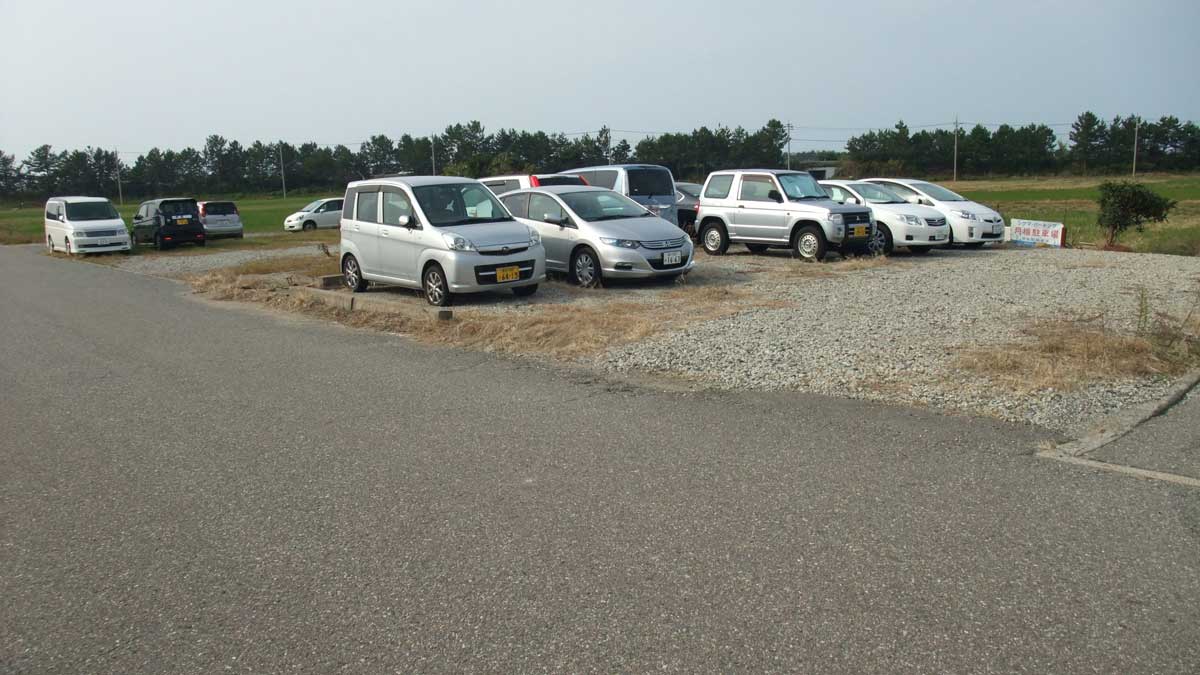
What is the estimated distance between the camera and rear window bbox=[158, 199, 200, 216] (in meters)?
28.0

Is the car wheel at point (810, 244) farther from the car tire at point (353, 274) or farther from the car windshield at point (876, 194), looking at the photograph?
the car tire at point (353, 274)

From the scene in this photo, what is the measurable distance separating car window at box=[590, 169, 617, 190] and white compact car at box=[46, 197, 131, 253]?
15318 mm

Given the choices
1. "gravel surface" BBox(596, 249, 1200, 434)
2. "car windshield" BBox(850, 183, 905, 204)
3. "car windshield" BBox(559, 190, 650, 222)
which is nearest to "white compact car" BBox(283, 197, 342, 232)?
"car windshield" BBox(850, 183, 905, 204)

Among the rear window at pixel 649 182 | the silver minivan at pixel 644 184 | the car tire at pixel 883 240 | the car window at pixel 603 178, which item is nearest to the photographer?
the car tire at pixel 883 240

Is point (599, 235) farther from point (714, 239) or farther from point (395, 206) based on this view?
point (714, 239)

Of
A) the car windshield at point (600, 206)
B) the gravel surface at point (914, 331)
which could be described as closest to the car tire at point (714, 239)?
the gravel surface at point (914, 331)

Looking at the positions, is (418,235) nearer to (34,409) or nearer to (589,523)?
(34,409)

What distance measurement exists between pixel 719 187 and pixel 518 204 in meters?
5.58

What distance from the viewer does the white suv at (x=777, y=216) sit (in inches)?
678

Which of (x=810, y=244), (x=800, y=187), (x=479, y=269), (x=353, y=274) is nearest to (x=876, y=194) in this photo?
(x=800, y=187)

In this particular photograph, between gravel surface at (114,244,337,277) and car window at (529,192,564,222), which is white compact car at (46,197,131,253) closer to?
gravel surface at (114,244,337,277)

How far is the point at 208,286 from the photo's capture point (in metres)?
16.7

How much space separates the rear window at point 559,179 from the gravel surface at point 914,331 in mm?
3987

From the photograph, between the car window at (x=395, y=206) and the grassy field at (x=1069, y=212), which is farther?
the grassy field at (x=1069, y=212)
